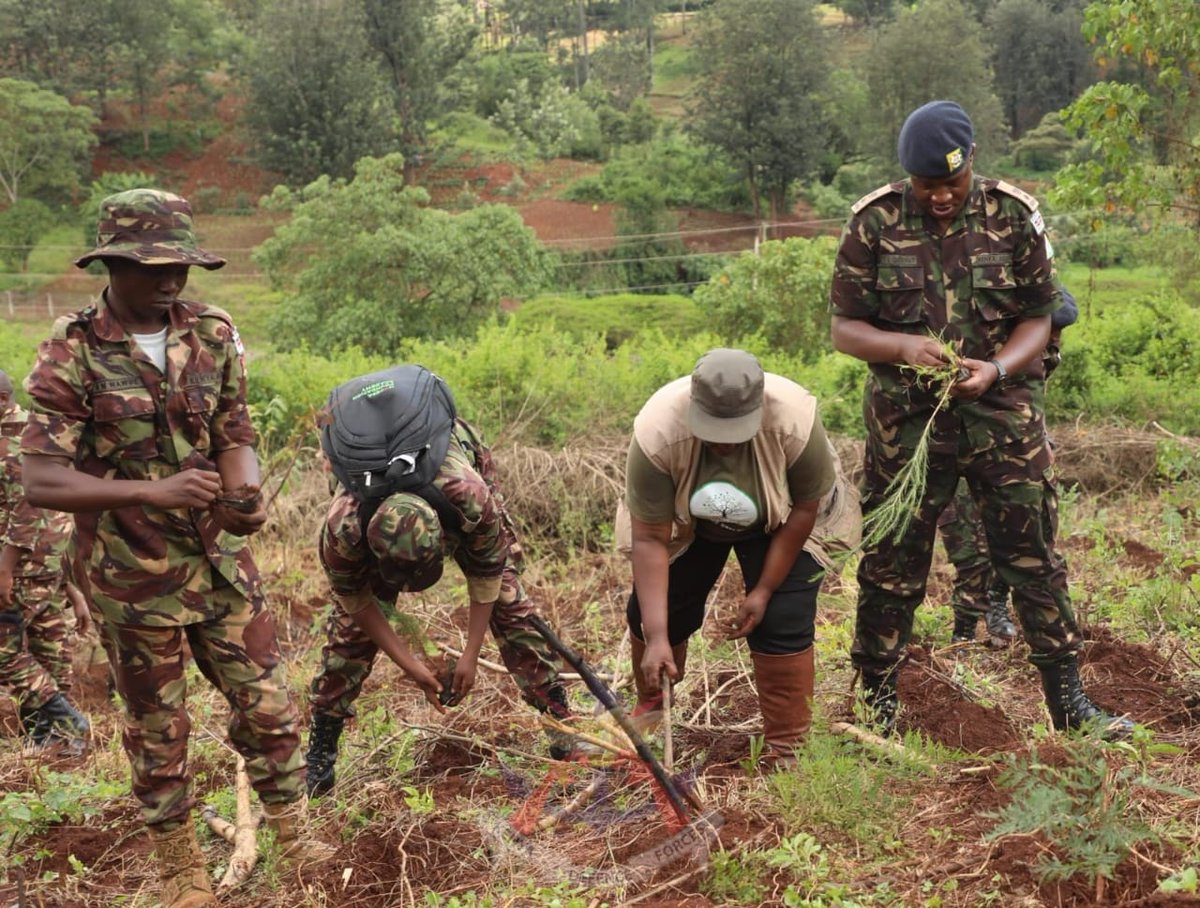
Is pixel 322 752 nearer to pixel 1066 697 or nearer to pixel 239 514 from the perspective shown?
pixel 239 514

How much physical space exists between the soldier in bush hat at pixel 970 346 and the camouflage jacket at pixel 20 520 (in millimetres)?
3557

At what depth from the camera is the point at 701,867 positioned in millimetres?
3174

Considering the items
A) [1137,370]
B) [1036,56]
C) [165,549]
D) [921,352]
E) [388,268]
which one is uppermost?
[921,352]

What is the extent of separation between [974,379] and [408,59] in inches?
1777

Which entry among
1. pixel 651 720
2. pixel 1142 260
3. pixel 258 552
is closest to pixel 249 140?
pixel 1142 260

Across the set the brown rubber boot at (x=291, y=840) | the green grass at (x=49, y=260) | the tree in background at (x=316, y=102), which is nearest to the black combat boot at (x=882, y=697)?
the brown rubber boot at (x=291, y=840)

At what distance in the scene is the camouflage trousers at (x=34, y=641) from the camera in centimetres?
541

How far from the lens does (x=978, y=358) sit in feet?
12.5

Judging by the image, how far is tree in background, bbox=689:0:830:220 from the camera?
40500mm

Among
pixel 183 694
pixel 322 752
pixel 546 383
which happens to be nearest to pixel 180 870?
pixel 183 694

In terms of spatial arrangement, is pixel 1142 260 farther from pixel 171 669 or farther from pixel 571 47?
pixel 571 47

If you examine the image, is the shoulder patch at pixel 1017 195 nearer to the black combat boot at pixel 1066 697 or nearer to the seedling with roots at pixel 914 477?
the seedling with roots at pixel 914 477

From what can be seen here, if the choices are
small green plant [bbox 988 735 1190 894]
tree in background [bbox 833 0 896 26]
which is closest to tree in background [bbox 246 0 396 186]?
tree in background [bbox 833 0 896 26]

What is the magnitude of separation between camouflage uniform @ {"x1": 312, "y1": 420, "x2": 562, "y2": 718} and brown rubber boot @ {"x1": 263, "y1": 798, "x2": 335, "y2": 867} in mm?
570
